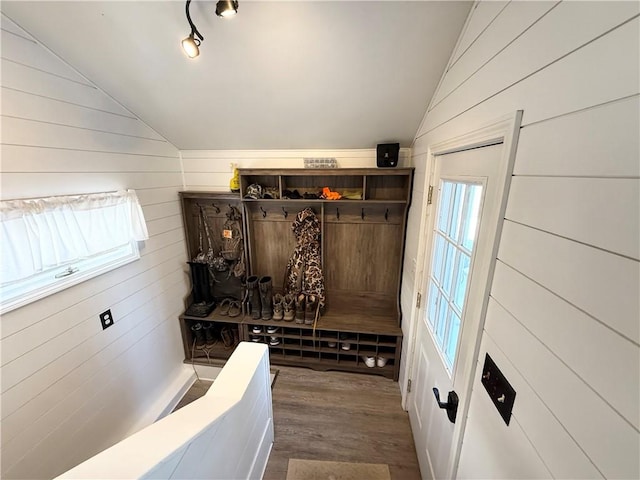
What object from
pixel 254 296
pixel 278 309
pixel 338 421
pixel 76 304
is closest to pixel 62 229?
pixel 76 304

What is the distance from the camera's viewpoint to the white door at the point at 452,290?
88 cm

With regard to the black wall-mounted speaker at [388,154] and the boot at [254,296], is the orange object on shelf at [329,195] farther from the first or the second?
the boot at [254,296]

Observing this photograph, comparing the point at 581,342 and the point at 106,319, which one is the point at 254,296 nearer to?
the point at 106,319

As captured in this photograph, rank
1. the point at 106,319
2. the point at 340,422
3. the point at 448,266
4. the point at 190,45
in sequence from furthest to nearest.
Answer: the point at 340,422, the point at 106,319, the point at 448,266, the point at 190,45

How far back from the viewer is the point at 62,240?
142cm

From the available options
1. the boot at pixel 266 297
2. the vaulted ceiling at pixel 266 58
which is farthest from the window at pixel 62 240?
the boot at pixel 266 297

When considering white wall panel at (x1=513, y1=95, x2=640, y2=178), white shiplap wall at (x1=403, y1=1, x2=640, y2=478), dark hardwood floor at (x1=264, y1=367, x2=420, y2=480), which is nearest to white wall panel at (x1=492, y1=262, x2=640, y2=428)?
white shiplap wall at (x1=403, y1=1, x2=640, y2=478)

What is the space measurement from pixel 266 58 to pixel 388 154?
114cm

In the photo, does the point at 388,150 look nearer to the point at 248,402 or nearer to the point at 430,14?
the point at 430,14

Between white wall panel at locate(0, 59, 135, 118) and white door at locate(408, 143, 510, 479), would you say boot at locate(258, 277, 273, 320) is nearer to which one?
white door at locate(408, 143, 510, 479)

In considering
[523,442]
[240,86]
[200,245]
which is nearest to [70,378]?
[200,245]

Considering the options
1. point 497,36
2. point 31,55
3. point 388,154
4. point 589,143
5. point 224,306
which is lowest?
point 224,306

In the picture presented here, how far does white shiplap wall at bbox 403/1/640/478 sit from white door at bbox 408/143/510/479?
0.08 m

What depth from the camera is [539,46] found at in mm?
642
